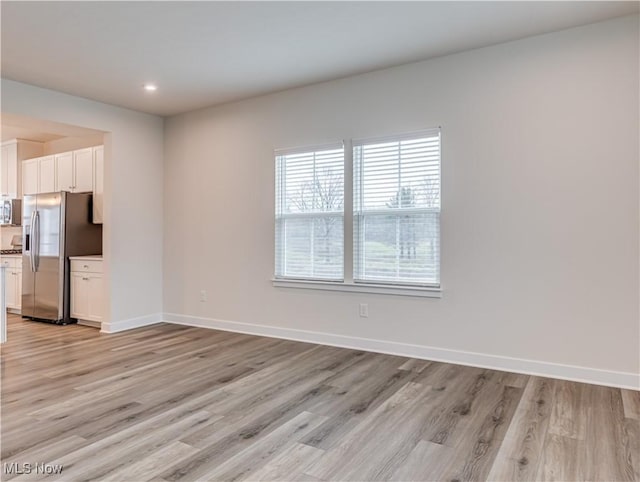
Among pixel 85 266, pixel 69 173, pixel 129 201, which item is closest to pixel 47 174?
pixel 69 173

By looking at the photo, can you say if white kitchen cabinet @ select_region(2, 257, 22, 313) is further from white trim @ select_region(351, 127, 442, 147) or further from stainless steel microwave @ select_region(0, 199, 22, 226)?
white trim @ select_region(351, 127, 442, 147)

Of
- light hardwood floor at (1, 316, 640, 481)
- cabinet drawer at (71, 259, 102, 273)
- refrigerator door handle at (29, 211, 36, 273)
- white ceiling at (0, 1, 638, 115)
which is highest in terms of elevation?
white ceiling at (0, 1, 638, 115)

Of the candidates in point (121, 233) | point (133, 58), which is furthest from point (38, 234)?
point (133, 58)

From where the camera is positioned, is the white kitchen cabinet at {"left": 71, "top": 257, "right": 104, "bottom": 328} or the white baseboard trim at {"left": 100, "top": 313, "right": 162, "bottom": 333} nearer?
the white baseboard trim at {"left": 100, "top": 313, "right": 162, "bottom": 333}

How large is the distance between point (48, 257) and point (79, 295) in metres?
0.68

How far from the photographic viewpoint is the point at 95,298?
5402 mm

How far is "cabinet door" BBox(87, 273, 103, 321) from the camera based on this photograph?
5.36 m

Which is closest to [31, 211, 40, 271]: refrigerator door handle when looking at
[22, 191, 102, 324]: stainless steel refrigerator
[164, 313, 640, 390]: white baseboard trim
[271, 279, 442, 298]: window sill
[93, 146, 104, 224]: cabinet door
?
[22, 191, 102, 324]: stainless steel refrigerator

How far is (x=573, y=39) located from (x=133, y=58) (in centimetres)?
363

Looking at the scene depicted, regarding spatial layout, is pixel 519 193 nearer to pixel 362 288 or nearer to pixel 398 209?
pixel 398 209

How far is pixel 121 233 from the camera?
17.5 feet

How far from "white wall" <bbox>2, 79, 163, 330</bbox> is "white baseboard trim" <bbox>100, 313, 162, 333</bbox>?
0.04 feet

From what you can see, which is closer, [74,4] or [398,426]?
[398,426]

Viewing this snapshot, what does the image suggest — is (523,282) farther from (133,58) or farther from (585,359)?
(133,58)
